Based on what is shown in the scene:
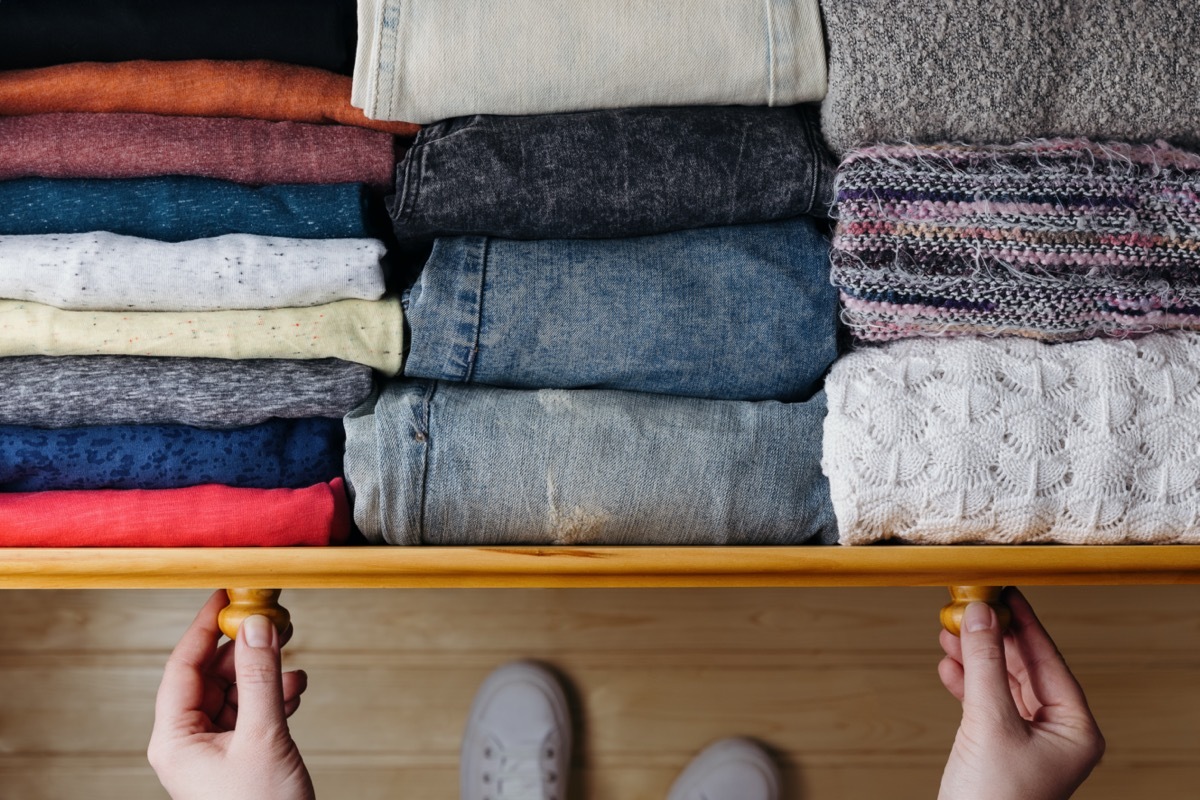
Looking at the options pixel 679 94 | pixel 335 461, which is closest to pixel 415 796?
pixel 335 461

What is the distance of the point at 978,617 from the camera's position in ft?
2.17

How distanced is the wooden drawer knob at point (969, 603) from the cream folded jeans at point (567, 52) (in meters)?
0.44

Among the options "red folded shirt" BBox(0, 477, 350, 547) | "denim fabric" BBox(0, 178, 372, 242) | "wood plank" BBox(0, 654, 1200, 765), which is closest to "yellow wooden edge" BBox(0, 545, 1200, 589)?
"red folded shirt" BBox(0, 477, 350, 547)

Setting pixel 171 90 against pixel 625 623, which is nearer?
pixel 171 90

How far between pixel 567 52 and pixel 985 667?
612 millimetres

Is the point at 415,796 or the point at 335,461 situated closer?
the point at 335,461

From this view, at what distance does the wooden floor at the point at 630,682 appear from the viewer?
101 cm

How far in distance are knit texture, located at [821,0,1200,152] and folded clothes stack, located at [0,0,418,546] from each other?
1.23ft

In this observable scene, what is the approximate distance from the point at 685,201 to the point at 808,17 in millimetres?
167

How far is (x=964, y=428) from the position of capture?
589 mm

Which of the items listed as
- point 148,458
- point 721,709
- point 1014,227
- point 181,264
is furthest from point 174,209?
point 721,709

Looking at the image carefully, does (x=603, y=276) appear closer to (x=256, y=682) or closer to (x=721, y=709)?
(x=256, y=682)

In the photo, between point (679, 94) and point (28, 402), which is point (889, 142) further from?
point (28, 402)

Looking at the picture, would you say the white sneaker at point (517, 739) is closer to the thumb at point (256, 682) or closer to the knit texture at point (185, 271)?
the thumb at point (256, 682)
